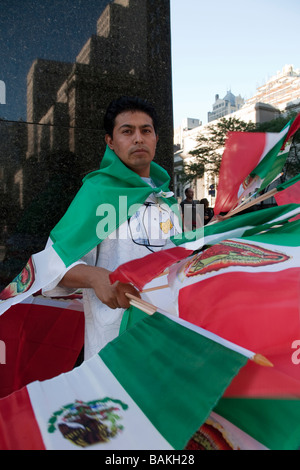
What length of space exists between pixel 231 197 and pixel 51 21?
211cm

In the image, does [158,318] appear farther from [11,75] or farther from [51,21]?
[51,21]

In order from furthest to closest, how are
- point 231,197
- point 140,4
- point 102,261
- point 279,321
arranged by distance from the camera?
1. point 140,4
2. point 231,197
3. point 102,261
4. point 279,321

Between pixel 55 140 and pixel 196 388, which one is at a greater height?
pixel 55 140

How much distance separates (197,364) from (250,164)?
3.87ft

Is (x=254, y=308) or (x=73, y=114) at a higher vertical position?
(x=73, y=114)

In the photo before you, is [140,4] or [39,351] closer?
[39,351]

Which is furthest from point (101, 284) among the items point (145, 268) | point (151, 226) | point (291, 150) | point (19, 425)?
point (291, 150)

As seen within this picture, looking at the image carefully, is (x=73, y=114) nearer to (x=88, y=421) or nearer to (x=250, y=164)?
(x=250, y=164)

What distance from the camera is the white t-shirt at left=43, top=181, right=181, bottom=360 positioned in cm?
172

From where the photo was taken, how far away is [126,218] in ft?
5.81

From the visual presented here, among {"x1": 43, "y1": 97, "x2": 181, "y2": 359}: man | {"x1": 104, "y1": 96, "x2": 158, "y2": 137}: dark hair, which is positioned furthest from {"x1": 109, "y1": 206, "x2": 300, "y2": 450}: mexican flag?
{"x1": 104, "y1": 96, "x2": 158, "y2": 137}: dark hair

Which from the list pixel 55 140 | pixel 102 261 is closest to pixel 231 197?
pixel 102 261

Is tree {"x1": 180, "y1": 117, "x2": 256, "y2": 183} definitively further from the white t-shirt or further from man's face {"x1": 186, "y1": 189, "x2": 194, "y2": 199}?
the white t-shirt
